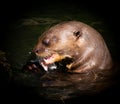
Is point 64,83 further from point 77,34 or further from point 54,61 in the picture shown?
point 77,34

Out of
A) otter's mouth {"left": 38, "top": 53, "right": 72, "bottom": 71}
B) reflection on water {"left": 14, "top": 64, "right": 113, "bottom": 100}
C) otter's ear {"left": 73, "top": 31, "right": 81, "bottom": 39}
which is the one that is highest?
otter's ear {"left": 73, "top": 31, "right": 81, "bottom": 39}

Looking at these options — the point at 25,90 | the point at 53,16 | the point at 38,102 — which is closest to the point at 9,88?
the point at 25,90

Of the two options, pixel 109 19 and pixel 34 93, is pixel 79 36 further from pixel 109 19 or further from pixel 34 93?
pixel 109 19

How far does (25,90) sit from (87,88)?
0.87m

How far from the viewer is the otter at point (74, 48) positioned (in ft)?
20.7

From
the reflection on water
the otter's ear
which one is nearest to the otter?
the otter's ear

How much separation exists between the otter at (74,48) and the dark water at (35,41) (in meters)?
0.19

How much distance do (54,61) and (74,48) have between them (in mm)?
363

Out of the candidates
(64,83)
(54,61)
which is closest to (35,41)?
(54,61)

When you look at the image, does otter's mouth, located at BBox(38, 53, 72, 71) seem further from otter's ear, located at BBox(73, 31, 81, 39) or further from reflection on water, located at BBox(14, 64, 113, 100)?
otter's ear, located at BBox(73, 31, 81, 39)

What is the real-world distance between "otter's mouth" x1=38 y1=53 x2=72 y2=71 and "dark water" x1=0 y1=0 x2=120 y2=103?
176 millimetres

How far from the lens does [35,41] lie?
8.80 metres

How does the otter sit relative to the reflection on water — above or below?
above

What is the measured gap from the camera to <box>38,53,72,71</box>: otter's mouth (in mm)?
6277
